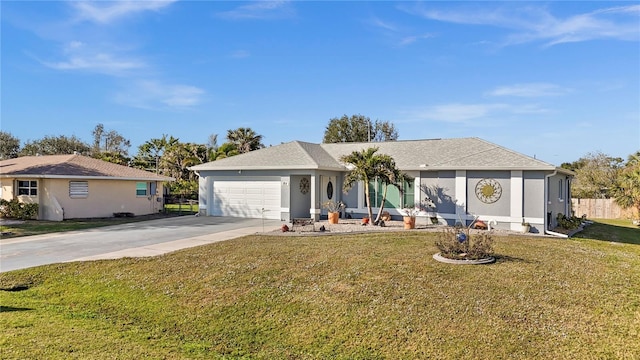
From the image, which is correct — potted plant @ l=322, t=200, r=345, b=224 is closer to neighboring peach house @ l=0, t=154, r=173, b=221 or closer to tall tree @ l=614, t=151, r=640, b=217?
neighboring peach house @ l=0, t=154, r=173, b=221

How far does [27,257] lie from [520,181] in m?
17.0

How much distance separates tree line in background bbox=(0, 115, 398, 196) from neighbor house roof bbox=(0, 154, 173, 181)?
23.7ft

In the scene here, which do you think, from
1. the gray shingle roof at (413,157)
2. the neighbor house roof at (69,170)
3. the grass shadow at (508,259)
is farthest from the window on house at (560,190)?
the neighbor house roof at (69,170)

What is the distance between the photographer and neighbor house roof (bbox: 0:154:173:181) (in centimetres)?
1941

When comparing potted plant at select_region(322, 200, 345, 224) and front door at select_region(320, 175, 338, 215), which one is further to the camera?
front door at select_region(320, 175, 338, 215)

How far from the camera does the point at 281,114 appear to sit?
105ft

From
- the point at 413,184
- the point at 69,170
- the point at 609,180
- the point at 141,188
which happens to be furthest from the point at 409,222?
the point at 609,180

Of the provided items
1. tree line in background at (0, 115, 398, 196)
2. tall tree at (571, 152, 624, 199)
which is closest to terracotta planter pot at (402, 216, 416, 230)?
tree line in background at (0, 115, 398, 196)

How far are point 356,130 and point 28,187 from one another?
39428 millimetres

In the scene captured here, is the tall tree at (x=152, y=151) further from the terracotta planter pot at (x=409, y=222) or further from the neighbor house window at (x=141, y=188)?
the terracotta planter pot at (x=409, y=222)

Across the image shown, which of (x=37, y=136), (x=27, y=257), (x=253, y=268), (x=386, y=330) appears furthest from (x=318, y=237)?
(x=37, y=136)

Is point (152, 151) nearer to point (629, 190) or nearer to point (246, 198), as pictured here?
point (246, 198)

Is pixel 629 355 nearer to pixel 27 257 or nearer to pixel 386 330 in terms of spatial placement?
pixel 386 330

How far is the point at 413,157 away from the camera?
18.9 m
